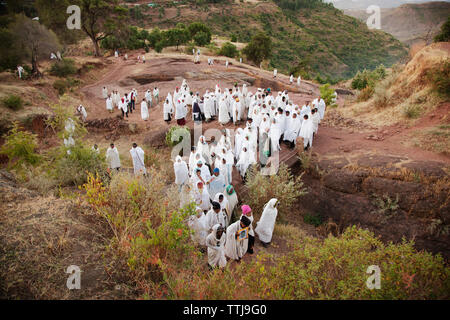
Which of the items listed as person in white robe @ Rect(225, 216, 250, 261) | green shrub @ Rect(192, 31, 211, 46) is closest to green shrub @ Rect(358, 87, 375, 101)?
person in white robe @ Rect(225, 216, 250, 261)

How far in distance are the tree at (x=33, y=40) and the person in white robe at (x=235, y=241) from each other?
69.9 feet

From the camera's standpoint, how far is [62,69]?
20.2m

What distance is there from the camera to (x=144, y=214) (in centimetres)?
421

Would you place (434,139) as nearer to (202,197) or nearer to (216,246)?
(202,197)

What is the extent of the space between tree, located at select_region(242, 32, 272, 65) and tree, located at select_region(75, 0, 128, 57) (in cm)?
1457

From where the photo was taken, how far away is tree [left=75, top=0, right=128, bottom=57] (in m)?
25.3

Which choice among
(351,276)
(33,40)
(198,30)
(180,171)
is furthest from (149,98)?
(198,30)

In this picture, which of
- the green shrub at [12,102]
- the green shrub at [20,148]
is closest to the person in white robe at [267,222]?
the green shrub at [20,148]

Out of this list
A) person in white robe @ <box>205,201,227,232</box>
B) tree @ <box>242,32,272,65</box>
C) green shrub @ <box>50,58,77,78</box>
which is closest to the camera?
person in white robe @ <box>205,201,227,232</box>

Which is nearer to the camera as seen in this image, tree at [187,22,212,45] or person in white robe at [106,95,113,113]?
person in white robe at [106,95,113,113]

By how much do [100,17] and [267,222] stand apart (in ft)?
102

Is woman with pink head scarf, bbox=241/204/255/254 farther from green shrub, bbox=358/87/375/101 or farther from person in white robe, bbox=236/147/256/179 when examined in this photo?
green shrub, bbox=358/87/375/101
